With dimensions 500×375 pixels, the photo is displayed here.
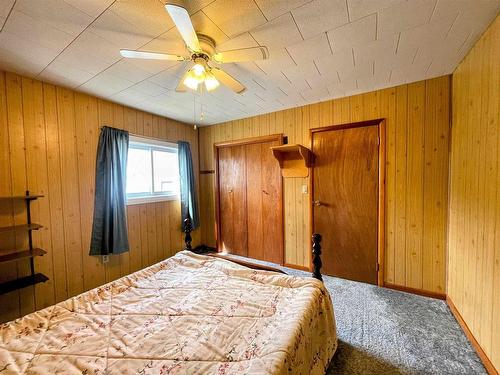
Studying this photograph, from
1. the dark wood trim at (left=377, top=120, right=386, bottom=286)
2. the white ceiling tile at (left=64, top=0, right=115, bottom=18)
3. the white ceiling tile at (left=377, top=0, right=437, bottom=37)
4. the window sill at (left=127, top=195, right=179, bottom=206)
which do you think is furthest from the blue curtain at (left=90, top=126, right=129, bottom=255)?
the dark wood trim at (left=377, top=120, right=386, bottom=286)

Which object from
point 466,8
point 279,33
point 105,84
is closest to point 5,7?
point 105,84

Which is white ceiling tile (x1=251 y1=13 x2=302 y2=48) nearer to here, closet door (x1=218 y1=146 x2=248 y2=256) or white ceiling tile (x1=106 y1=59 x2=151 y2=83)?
white ceiling tile (x1=106 y1=59 x2=151 y2=83)

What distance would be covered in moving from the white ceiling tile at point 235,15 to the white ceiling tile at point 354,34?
0.54m

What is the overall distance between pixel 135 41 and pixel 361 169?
8.38 ft

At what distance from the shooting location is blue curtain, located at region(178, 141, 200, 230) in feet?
11.7

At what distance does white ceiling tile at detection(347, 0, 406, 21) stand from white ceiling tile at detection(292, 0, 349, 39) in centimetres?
4

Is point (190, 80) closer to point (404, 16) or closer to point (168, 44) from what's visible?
point (168, 44)

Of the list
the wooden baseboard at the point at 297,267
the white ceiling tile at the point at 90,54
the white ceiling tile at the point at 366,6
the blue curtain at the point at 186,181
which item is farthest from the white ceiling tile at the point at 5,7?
the wooden baseboard at the point at 297,267

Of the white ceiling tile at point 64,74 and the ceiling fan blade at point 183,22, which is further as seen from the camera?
the white ceiling tile at point 64,74

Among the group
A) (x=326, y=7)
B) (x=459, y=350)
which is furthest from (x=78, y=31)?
(x=459, y=350)

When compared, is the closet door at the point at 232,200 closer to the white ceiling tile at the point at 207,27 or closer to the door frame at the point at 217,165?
the door frame at the point at 217,165

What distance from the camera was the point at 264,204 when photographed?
11.0 feet

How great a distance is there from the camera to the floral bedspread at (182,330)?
896mm

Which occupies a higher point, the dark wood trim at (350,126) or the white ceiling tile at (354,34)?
the white ceiling tile at (354,34)
